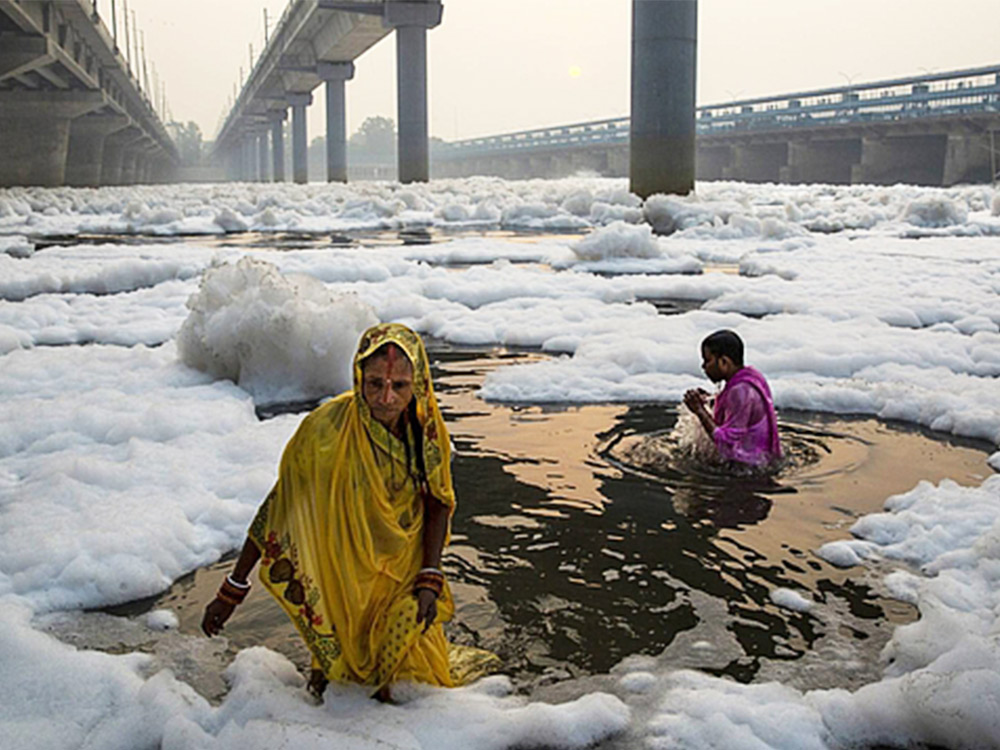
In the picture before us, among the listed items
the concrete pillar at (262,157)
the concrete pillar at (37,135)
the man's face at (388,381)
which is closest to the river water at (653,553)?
the man's face at (388,381)

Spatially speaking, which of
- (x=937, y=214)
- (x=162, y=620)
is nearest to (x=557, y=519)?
(x=162, y=620)

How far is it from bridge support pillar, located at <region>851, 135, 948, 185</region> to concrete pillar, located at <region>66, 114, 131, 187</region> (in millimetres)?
36143

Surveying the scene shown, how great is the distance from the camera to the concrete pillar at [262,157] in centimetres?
10719

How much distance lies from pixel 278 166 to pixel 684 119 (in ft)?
217

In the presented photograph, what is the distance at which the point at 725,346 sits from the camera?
4438 mm

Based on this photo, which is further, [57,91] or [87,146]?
[87,146]

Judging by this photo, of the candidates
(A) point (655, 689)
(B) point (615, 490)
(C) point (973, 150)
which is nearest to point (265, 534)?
(A) point (655, 689)

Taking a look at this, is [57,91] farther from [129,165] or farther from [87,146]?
[129,165]

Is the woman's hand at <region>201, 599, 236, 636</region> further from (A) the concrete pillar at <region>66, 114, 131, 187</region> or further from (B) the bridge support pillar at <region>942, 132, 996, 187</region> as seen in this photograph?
(A) the concrete pillar at <region>66, 114, 131, 187</region>

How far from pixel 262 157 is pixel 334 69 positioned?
57.2m

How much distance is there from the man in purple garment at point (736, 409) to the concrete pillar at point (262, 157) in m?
104

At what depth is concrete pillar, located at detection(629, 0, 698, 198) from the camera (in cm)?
2105

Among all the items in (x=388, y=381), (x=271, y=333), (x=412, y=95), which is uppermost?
(x=412, y=95)

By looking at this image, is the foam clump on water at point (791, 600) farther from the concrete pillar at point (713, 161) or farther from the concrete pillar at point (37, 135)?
the concrete pillar at point (713, 161)
